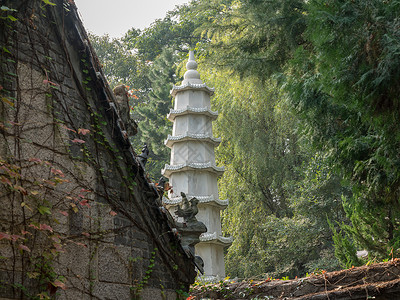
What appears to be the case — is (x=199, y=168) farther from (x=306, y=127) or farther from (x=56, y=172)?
(x=56, y=172)

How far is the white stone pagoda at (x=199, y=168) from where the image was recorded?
13.2 metres

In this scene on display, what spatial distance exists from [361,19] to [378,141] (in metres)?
1.88

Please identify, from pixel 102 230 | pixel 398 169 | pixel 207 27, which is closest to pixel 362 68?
pixel 398 169

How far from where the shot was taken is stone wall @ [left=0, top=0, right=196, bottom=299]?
5.02 meters

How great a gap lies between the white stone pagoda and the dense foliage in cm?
131

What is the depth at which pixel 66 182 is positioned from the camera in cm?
556

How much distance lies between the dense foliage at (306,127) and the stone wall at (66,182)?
105 inches

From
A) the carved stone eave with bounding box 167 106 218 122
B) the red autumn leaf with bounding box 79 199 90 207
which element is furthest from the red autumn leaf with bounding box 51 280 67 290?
the carved stone eave with bounding box 167 106 218 122

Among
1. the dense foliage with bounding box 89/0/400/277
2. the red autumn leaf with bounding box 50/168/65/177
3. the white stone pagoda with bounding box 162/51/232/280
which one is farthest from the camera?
the white stone pagoda with bounding box 162/51/232/280

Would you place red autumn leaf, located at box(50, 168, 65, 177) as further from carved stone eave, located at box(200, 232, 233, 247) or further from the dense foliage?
carved stone eave, located at box(200, 232, 233, 247)

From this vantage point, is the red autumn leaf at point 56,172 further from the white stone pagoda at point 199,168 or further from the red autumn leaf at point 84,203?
the white stone pagoda at point 199,168

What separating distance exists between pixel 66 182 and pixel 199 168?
8.12m

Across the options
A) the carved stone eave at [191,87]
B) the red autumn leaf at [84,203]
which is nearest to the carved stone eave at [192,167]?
the carved stone eave at [191,87]

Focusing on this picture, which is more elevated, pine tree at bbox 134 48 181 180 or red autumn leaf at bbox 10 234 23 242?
pine tree at bbox 134 48 181 180
